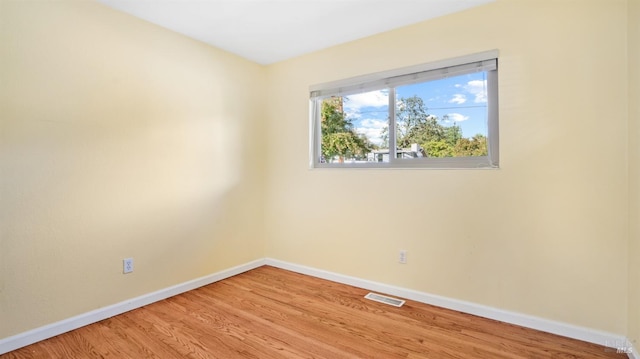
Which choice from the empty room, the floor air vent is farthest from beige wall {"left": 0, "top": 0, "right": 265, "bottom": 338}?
the floor air vent

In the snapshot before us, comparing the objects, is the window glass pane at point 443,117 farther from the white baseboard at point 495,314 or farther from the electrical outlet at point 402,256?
the white baseboard at point 495,314

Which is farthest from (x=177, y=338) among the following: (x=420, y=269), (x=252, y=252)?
(x=420, y=269)

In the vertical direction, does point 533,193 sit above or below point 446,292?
above

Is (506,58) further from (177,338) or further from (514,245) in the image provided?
(177,338)

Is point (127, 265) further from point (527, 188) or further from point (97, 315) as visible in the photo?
point (527, 188)

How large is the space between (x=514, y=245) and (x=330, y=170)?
1.70 m

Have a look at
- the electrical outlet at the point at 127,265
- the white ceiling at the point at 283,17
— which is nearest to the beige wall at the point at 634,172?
the white ceiling at the point at 283,17

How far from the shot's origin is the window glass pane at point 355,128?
2.81 m

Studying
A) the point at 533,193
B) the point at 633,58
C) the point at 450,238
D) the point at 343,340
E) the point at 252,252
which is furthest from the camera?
the point at 252,252

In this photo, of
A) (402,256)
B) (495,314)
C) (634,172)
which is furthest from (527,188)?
(402,256)

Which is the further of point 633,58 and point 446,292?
point 446,292

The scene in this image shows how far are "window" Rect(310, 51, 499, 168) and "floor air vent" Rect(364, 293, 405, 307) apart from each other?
1167 mm

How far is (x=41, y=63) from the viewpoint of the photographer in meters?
1.94

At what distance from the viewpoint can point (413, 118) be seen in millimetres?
2627
